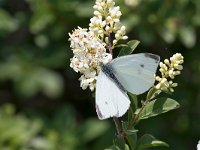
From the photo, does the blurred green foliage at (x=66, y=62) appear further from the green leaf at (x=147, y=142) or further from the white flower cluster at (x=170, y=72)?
the white flower cluster at (x=170, y=72)

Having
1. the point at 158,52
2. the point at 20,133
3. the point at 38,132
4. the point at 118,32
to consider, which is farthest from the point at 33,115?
the point at 118,32

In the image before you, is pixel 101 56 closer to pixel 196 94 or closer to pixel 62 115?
pixel 62 115

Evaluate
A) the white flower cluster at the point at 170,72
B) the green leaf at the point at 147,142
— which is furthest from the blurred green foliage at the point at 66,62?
the white flower cluster at the point at 170,72

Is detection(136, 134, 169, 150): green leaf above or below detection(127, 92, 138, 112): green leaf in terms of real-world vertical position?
below

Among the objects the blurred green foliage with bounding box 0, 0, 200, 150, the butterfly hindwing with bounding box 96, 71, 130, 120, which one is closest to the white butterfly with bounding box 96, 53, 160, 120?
the butterfly hindwing with bounding box 96, 71, 130, 120

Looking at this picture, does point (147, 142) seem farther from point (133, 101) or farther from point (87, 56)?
point (87, 56)

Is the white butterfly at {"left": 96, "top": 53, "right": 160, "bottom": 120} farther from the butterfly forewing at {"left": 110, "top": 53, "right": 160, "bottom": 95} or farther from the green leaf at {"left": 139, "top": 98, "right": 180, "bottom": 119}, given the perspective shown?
the green leaf at {"left": 139, "top": 98, "right": 180, "bottom": 119}
